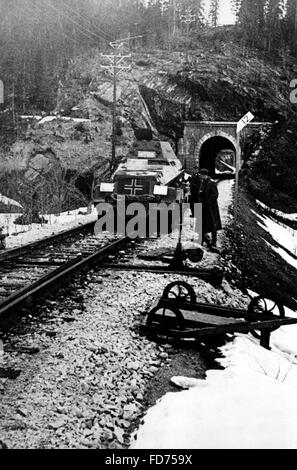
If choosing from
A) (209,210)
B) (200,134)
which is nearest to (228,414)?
(209,210)

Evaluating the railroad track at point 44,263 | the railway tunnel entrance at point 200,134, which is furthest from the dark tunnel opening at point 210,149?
the railroad track at point 44,263

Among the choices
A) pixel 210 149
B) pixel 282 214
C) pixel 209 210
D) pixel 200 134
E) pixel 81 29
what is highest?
pixel 81 29

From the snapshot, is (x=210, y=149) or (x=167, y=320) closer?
(x=167, y=320)

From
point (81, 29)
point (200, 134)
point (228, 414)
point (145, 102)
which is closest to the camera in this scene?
point (228, 414)

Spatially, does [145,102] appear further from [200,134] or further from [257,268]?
[257,268]

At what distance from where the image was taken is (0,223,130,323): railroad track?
18.1 ft

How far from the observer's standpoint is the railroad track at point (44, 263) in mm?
5508

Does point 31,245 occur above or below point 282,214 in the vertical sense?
above

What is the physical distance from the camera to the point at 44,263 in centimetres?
789

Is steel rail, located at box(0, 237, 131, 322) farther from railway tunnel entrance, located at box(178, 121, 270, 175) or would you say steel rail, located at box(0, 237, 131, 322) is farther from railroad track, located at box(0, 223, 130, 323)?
railway tunnel entrance, located at box(178, 121, 270, 175)

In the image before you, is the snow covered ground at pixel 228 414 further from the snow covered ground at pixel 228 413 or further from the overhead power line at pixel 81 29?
the overhead power line at pixel 81 29

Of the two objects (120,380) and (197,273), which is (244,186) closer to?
(197,273)

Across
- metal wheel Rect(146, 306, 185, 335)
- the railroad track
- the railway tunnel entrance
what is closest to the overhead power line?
the railway tunnel entrance

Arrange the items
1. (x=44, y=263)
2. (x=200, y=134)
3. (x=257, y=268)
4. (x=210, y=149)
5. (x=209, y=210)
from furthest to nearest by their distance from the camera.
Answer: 1. (x=210, y=149)
2. (x=200, y=134)
3. (x=257, y=268)
4. (x=209, y=210)
5. (x=44, y=263)
